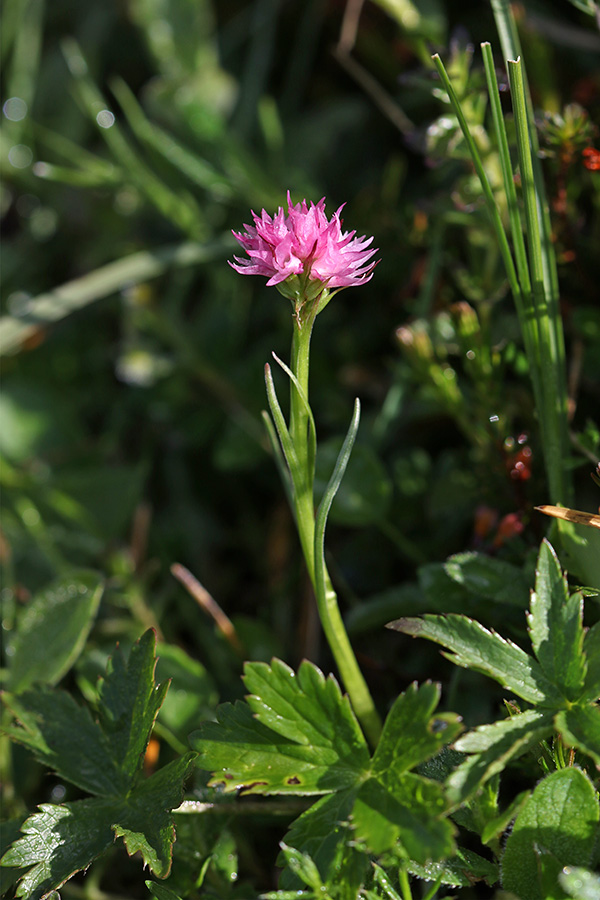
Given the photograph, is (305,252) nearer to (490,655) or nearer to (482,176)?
(482,176)

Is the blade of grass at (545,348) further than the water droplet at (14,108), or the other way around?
the water droplet at (14,108)

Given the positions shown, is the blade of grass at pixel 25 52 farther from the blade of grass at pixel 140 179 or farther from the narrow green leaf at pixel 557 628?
the narrow green leaf at pixel 557 628

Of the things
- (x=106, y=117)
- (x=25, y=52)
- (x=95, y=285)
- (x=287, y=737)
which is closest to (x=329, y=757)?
(x=287, y=737)

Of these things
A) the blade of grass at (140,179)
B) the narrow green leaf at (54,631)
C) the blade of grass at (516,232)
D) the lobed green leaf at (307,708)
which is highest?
the blade of grass at (140,179)

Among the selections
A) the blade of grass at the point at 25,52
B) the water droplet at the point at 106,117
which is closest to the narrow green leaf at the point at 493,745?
the water droplet at the point at 106,117

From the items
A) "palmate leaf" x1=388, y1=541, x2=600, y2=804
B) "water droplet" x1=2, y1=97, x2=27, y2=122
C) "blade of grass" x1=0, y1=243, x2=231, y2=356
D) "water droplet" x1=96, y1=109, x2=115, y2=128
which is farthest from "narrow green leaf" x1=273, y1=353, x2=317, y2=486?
"water droplet" x1=2, y1=97, x2=27, y2=122
